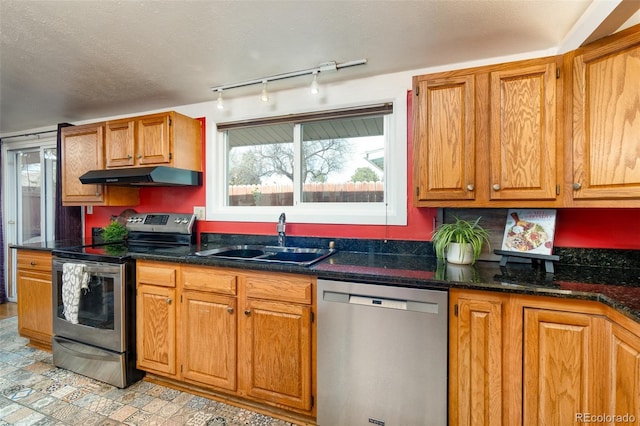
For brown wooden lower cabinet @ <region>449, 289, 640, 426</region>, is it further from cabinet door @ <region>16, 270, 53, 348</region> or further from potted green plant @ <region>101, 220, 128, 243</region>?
cabinet door @ <region>16, 270, 53, 348</region>

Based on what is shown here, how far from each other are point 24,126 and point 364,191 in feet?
13.4

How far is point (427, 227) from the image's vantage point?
2020 mm

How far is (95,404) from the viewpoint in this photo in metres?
1.85

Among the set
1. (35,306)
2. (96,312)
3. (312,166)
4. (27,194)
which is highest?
(312,166)

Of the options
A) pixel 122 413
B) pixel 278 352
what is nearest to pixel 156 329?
pixel 122 413

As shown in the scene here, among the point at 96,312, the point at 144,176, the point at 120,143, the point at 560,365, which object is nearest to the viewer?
the point at 560,365

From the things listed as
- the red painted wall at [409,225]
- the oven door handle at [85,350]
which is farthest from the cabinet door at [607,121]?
the oven door handle at [85,350]

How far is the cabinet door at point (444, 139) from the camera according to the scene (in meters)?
1.62

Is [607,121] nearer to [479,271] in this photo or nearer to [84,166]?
[479,271]

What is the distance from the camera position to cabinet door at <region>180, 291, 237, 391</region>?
5.88 ft

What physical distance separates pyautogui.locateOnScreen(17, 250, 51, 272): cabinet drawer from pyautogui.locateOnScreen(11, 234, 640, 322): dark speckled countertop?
1.09 metres

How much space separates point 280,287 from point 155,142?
173 cm

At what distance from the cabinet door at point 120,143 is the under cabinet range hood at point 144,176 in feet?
0.41

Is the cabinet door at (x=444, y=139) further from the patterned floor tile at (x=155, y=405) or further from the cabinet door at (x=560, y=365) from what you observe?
the patterned floor tile at (x=155, y=405)
